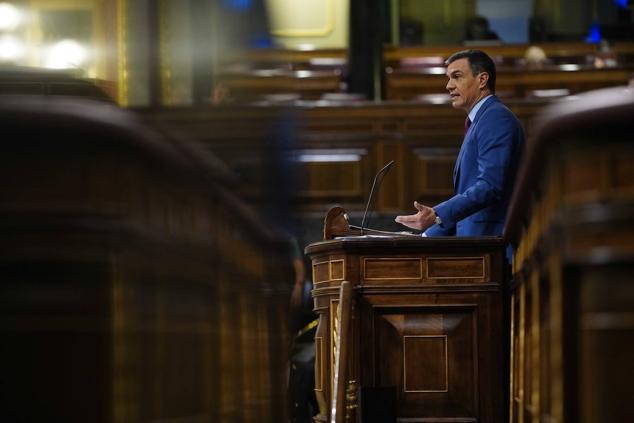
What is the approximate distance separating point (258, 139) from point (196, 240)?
60cm

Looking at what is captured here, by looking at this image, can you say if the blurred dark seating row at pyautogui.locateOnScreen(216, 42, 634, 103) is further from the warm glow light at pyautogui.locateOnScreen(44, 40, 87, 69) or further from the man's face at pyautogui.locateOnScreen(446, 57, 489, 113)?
the man's face at pyautogui.locateOnScreen(446, 57, 489, 113)

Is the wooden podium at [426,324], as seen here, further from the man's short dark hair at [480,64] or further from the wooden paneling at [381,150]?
the wooden paneling at [381,150]

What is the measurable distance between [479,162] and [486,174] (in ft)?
0.20

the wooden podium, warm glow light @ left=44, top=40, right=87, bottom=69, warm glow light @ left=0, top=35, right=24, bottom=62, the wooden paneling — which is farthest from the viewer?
warm glow light @ left=0, top=35, right=24, bottom=62

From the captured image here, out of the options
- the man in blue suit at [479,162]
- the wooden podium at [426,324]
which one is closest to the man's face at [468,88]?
the man in blue suit at [479,162]

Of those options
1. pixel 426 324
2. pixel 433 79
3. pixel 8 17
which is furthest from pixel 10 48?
pixel 426 324

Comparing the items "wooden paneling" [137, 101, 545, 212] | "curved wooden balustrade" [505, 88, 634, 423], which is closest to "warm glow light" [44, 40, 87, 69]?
"wooden paneling" [137, 101, 545, 212]

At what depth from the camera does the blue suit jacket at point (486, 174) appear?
312cm

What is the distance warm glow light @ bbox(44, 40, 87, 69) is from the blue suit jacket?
6764mm

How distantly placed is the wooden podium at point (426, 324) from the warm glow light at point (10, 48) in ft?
24.0

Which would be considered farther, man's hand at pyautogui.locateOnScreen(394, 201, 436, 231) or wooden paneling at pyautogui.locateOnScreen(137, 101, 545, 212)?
wooden paneling at pyautogui.locateOnScreen(137, 101, 545, 212)

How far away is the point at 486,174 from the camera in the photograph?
315cm

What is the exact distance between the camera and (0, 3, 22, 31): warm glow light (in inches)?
390

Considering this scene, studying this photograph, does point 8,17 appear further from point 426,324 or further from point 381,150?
point 426,324
